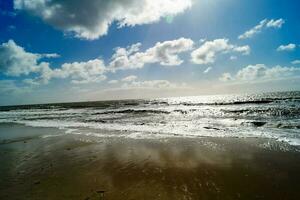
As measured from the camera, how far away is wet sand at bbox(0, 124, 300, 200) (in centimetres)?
509

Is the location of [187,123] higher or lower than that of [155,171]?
lower

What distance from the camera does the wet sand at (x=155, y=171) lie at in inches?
200

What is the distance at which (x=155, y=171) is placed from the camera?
6574 mm

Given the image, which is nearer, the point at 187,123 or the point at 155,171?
the point at 155,171

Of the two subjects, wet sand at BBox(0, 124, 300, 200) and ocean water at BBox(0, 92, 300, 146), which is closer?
wet sand at BBox(0, 124, 300, 200)

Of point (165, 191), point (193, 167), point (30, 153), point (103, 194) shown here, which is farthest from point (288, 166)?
point (30, 153)

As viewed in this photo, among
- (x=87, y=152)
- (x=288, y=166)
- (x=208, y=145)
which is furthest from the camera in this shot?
(x=208, y=145)

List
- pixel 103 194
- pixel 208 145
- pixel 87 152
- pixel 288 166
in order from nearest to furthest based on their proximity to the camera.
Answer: pixel 103 194, pixel 288 166, pixel 87 152, pixel 208 145

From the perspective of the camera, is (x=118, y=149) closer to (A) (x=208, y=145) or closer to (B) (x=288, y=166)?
(A) (x=208, y=145)

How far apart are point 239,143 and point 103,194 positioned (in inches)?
293

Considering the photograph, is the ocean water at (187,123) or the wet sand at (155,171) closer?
the wet sand at (155,171)

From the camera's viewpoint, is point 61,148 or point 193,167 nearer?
point 193,167

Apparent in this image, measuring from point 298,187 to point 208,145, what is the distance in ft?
15.7

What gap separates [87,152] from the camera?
9.25m
